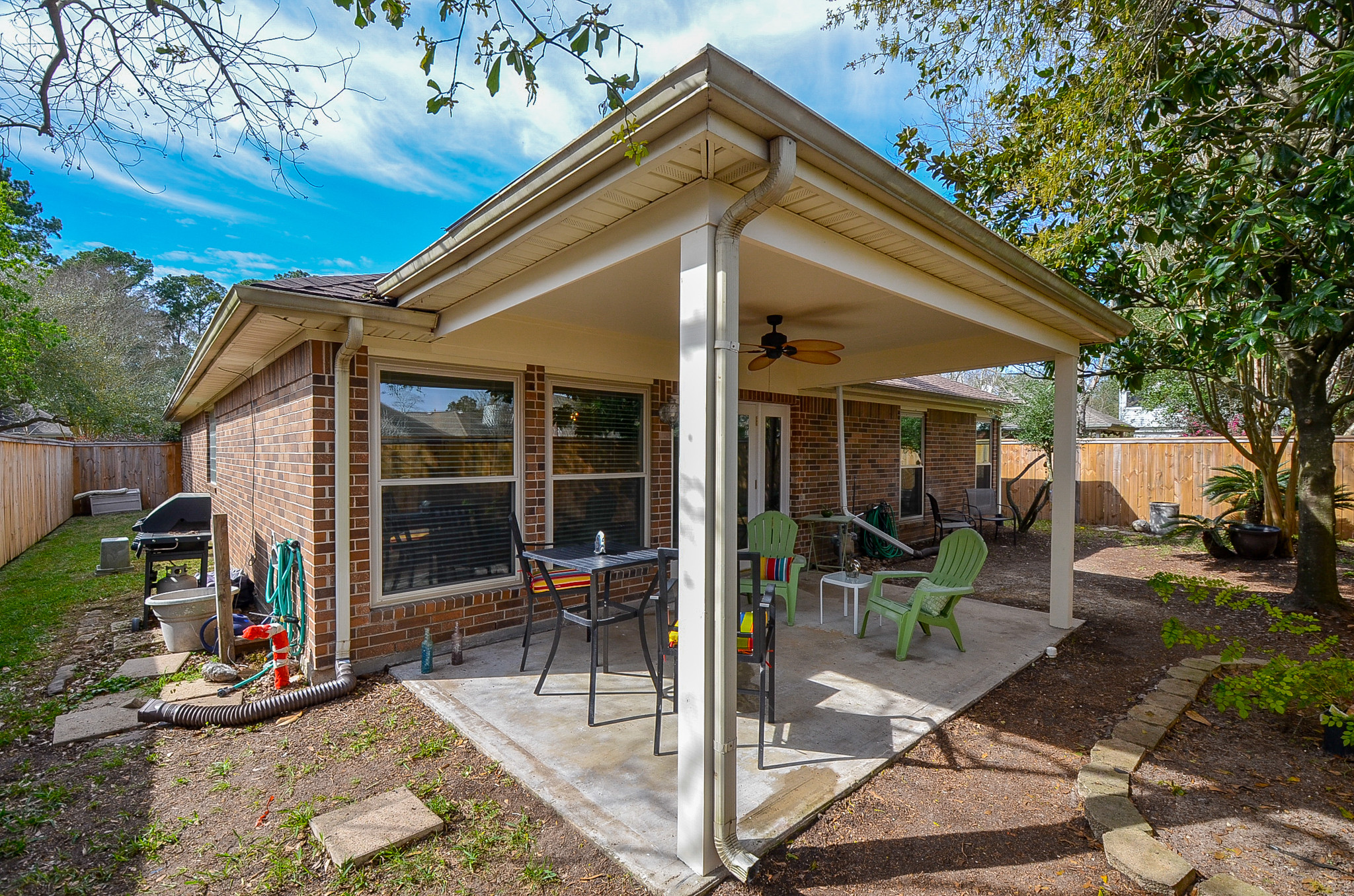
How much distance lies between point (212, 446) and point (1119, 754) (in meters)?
12.4

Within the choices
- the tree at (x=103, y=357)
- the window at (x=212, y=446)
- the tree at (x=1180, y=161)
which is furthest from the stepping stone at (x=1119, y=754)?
the tree at (x=103, y=357)

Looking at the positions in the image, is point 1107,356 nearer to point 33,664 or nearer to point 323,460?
point 323,460

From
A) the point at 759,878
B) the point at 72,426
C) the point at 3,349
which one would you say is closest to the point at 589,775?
the point at 759,878

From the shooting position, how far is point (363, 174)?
417 centimetres

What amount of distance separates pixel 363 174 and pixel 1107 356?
8.43 metres

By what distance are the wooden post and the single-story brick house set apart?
42 centimetres

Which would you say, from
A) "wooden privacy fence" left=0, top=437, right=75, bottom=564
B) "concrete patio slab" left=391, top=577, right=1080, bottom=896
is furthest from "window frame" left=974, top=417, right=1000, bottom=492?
"wooden privacy fence" left=0, top=437, right=75, bottom=564

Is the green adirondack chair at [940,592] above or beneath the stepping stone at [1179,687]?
above

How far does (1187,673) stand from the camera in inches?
167

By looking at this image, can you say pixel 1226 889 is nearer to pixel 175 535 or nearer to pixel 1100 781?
pixel 1100 781

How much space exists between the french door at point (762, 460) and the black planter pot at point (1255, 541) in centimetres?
658

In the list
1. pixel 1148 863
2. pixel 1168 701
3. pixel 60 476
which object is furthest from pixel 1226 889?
pixel 60 476

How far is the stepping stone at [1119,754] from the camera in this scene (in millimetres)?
2965

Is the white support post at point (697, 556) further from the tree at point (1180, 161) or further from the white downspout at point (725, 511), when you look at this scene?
the tree at point (1180, 161)
